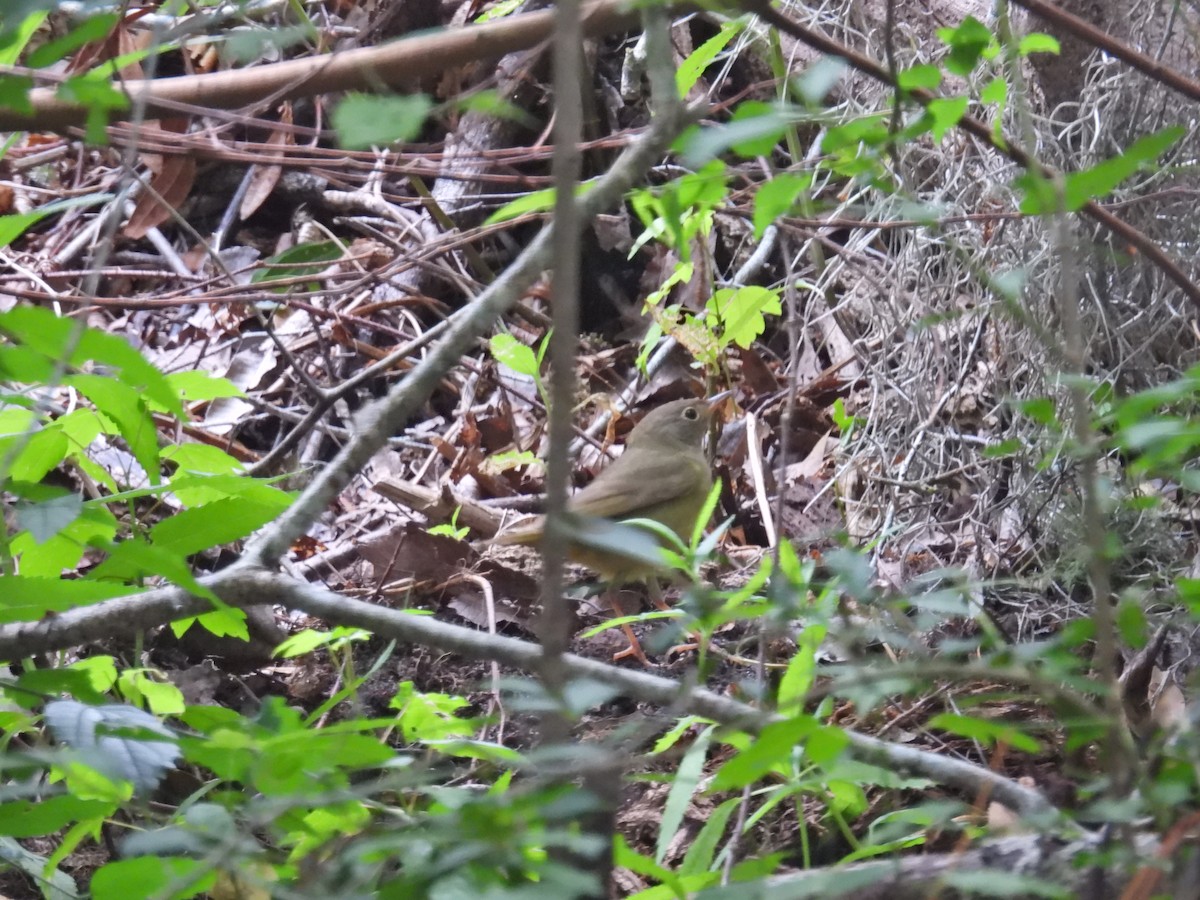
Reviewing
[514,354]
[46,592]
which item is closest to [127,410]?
[46,592]

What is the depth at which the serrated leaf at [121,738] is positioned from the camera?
1568mm

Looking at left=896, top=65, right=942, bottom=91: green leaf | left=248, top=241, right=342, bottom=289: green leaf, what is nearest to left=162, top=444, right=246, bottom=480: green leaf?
left=896, top=65, right=942, bottom=91: green leaf

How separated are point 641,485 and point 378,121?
3.39m

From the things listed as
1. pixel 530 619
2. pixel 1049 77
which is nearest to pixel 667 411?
pixel 530 619

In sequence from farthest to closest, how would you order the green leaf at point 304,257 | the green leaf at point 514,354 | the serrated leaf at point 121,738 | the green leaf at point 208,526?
the green leaf at point 304,257
the green leaf at point 514,354
the green leaf at point 208,526
the serrated leaf at point 121,738

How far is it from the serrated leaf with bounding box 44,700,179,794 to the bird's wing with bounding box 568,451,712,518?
113 inches

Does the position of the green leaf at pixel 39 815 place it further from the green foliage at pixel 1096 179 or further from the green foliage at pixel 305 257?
the green foliage at pixel 305 257

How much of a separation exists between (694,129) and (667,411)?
3.35m

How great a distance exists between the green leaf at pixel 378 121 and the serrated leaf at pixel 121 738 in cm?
75

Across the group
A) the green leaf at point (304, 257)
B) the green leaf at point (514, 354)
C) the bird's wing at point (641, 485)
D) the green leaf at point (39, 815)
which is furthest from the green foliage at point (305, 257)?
the green leaf at point (39, 815)

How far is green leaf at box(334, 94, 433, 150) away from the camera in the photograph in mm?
1260

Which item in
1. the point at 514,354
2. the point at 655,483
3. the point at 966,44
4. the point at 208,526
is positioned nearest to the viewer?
the point at 966,44

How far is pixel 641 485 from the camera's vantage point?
4613mm

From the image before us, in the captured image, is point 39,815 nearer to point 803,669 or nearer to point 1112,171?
point 803,669
